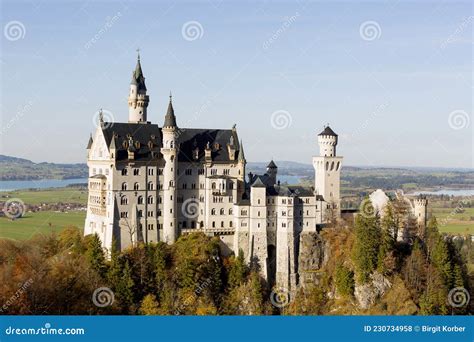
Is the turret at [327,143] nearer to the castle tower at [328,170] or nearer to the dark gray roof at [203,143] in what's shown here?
the castle tower at [328,170]

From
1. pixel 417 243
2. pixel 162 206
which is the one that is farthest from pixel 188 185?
pixel 417 243

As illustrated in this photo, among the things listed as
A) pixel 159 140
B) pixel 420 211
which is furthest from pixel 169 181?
pixel 420 211

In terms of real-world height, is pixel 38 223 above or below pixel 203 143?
below

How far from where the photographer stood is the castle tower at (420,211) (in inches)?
3295

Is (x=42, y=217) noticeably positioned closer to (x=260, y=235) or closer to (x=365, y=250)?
(x=260, y=235)

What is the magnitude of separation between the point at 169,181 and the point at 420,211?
31.0 meters

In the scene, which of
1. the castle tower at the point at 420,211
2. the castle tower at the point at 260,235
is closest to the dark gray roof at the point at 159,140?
the castle tower at the point at 260,235

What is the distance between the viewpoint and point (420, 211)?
3317 inches

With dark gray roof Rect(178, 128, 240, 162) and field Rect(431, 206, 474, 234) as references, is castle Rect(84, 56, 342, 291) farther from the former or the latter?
field Rect(431, 206, 474, 234)

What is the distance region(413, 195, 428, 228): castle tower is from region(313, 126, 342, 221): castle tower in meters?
9.37

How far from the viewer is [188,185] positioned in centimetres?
7981

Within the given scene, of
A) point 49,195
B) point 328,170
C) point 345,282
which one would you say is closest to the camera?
point 345,282

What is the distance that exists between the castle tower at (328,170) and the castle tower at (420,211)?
9.37m

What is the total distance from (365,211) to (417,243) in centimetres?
718
